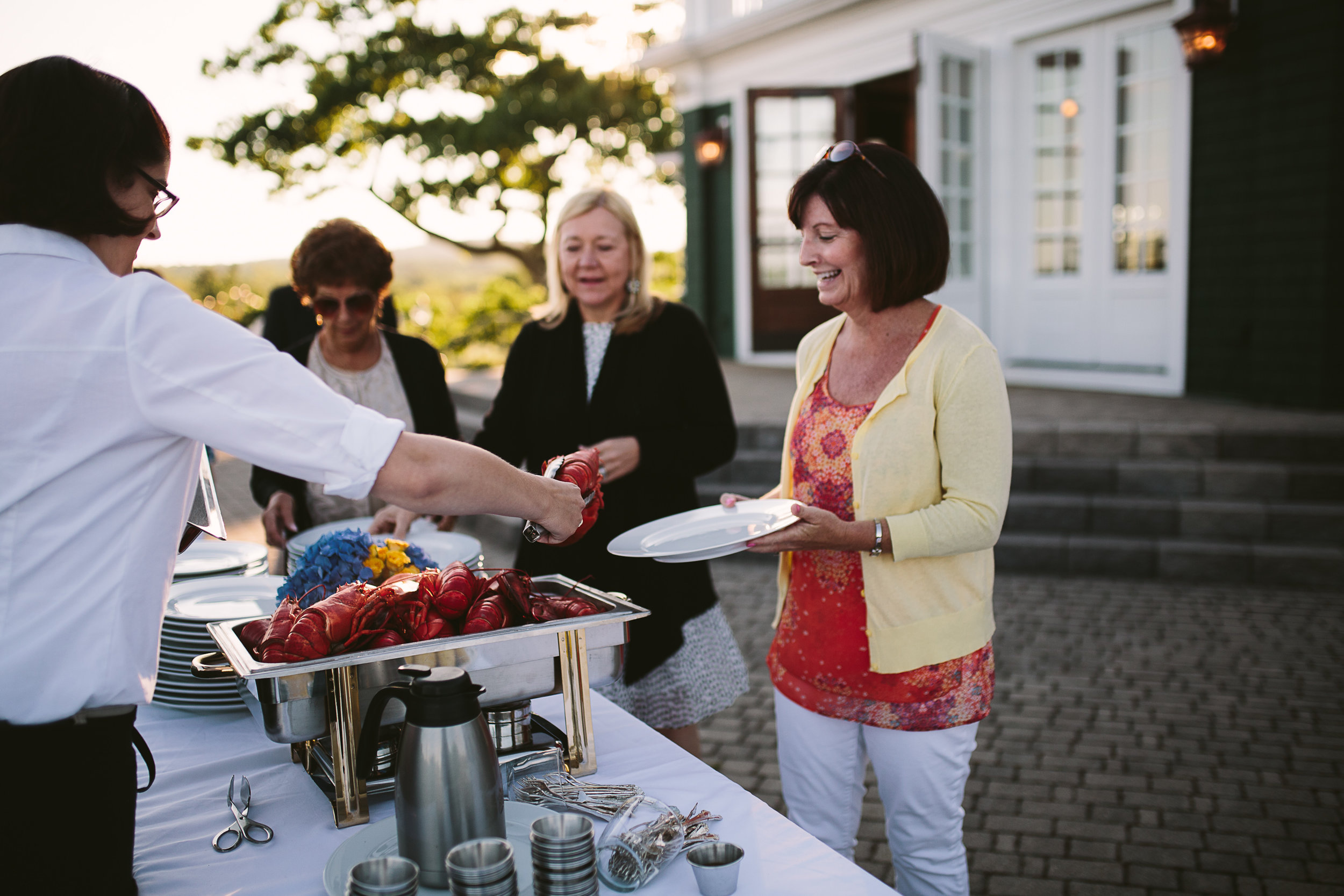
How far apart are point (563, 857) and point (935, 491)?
3.91ft

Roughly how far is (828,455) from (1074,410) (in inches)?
217

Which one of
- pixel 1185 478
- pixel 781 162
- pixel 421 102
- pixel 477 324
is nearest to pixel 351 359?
pixel 1185 478

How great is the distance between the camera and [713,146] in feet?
36.4

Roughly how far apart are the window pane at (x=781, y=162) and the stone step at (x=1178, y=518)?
14.7 feet

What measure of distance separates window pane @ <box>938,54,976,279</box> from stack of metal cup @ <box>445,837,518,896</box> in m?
7.93

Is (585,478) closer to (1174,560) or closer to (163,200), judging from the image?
(163,200)

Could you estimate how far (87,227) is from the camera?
3.82 ft

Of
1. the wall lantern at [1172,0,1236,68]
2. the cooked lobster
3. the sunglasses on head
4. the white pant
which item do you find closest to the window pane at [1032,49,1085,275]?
the wall lantern at [1172,0,1236,68]

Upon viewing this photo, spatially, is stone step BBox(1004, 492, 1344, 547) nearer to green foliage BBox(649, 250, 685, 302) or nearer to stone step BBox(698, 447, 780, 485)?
stone step BBox(698, 447, 780, 485)

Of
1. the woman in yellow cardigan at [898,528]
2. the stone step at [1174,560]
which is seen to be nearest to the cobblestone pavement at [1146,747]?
the stone step at [1174,560]

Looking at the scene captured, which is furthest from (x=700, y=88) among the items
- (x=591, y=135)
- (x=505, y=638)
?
(x=505, y=638)

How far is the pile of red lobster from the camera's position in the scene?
1.43 metres

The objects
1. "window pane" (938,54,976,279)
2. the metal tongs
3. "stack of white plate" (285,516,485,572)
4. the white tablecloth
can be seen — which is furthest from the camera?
"window pane" (938,54,976,279)

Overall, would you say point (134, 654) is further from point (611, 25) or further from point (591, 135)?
point (611, 25)
